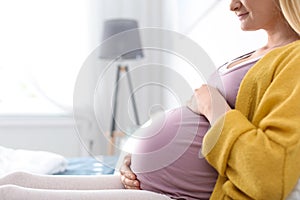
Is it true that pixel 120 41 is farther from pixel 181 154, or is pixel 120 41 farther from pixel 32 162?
pixel 32 162

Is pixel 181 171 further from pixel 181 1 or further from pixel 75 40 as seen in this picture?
pixel 75 40

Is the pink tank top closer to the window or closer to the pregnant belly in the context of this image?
the pregnant belly

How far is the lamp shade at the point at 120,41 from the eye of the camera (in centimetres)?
117

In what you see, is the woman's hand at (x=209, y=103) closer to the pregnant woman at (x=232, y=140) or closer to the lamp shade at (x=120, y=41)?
the pregnant woman at (x=232, y=140)

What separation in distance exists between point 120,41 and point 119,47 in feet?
0.08

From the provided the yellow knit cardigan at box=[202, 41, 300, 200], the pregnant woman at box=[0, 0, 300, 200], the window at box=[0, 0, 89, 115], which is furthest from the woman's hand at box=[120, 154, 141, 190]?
the window at box=[0, 0, 89, 115]

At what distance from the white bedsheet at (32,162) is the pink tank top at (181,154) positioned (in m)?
0.71

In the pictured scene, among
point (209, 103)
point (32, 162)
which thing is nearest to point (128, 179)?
point (209, 103)

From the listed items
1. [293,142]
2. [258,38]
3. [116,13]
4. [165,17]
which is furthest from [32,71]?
[293,142]

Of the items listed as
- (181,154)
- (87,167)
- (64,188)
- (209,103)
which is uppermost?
(209,103)

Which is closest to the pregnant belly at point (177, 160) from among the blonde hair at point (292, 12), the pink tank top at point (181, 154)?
the pink tank top at point (181, 154)

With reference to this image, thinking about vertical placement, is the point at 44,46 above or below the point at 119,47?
below

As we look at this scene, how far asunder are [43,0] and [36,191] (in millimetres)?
2550

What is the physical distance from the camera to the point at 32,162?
1733mm
